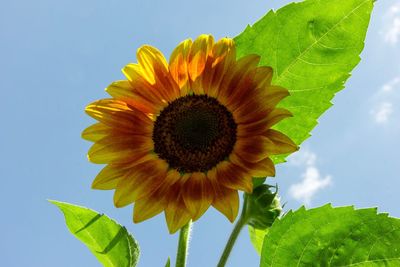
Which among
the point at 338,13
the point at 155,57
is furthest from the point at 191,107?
the point at 338,13

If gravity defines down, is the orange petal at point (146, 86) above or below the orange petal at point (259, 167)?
above

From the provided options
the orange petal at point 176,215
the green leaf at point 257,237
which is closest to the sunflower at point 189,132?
the orange petal at point 176,215

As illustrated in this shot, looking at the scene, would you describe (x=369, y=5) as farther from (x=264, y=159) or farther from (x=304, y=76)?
(x=264, y=159)

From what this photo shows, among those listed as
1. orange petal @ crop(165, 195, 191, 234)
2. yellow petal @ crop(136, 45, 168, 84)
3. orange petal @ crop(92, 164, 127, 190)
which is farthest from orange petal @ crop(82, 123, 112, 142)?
orange petal @ crop(165, 195, 191, 234)

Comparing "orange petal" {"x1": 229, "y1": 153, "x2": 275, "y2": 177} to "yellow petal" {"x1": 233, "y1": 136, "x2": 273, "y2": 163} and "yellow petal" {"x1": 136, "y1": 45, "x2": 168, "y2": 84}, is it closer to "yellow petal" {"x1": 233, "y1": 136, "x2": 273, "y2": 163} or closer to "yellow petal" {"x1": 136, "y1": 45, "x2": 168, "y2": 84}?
"yellow petal" {"x1": 233, "y1": 136, "x2": 273, "y2": 163}

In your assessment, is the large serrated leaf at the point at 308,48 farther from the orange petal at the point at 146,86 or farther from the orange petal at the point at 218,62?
the orange petal at the point at 146,86

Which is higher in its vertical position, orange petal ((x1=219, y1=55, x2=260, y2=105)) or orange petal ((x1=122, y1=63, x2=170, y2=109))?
orange petal ((x1=219, y1=55, x2=260, y2=105))

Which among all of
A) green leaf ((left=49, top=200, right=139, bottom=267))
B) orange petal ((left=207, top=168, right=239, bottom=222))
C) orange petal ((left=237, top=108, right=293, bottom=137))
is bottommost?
green leaf ((left=49, top=200, right=139, bottom=267))
